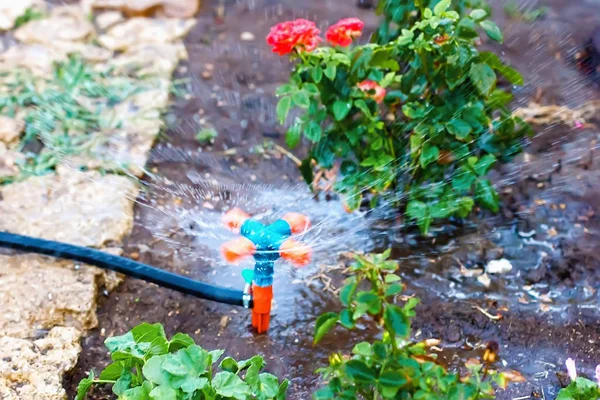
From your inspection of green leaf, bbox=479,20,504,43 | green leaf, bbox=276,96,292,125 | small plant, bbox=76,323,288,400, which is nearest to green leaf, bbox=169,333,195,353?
small plant, bbox=76,323,288,400

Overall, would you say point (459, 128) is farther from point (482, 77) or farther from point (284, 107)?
point (284, 107)

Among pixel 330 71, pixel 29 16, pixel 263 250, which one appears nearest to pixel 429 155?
A: pixel 330 71

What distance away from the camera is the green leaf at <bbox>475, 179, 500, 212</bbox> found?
2.45 meters

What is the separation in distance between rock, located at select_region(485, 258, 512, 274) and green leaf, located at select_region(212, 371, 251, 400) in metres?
1.13

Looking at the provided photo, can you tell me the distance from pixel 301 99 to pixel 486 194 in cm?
72

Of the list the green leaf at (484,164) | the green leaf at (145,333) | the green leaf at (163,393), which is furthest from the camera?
the green leaf at (484,164)

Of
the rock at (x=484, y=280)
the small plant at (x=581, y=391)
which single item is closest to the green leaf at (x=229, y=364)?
the small plant at (x=581, y=391)

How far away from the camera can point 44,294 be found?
225cm

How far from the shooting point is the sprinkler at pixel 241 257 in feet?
6.61

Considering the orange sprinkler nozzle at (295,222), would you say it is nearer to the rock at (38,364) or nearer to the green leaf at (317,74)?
the green leaf at (317,74)

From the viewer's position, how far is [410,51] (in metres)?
2.25

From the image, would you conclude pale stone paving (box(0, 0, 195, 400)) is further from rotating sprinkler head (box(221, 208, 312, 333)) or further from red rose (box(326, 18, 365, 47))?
red rose (box(326, 18, 365, 47))

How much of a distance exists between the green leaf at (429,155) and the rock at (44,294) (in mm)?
1074

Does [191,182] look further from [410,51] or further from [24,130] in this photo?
[410,51]
